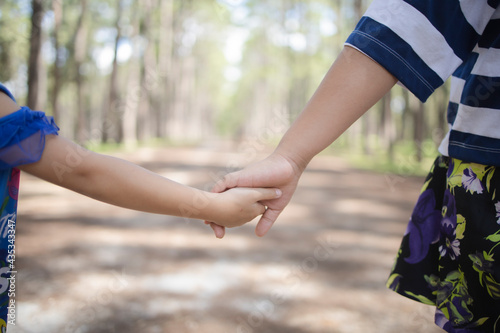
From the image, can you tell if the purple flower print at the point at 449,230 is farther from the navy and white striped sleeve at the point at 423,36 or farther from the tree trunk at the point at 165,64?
the tree trunk at the point at 165,64

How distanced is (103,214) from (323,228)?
333 centimetres

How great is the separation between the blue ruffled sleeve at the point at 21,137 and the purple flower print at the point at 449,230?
1.27m

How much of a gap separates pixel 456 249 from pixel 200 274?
289 cm

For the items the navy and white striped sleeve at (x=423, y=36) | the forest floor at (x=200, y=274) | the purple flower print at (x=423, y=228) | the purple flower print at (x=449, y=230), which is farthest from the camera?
the forest floor at (x=200, y=274)

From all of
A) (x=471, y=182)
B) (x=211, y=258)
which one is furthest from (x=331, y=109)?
(x=211, y=258)

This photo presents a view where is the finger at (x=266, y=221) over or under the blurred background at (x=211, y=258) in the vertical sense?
over

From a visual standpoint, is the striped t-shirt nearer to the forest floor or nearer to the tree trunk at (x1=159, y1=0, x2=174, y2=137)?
the forest floor

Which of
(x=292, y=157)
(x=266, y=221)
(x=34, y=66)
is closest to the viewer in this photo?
(x=292, y=157)

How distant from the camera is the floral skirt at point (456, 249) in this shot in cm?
105

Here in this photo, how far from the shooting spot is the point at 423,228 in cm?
131

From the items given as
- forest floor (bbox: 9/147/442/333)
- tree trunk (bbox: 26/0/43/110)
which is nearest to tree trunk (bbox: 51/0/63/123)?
tree trunk (bbox: 26/0/43/110)

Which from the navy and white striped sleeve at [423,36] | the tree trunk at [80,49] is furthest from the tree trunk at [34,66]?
the navy and white striped sleeve at [423,36]

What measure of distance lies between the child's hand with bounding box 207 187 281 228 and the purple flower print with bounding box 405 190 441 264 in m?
0.62

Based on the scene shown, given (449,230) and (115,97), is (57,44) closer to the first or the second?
(115,97)
